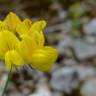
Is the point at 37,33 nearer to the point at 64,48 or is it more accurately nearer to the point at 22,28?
the point at 22,28

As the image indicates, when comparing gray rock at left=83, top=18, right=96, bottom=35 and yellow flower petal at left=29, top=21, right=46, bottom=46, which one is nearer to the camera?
yellow flower petal at left=29, top=21, right=46, bottom=46

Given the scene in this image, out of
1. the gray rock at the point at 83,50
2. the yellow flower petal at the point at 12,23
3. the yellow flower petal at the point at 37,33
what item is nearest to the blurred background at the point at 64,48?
the gray rock at the point at 83,50

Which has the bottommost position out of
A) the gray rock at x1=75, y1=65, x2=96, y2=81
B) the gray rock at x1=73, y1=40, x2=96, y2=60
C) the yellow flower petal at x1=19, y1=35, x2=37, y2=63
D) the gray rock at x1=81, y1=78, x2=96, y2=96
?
the gray rock at x1=75, y1=65, x2=96, y2=81

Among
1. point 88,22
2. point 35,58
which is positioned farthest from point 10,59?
point 88,22

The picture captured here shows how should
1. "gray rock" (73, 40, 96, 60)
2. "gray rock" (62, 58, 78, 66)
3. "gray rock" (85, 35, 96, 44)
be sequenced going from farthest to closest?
"gray rock" (85, 35, 96, 44)
"gray rock" (73, 40, 96, 60)
"gray rock" (62, 58, 78, 66)

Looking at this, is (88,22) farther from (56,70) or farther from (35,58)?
(35,58)

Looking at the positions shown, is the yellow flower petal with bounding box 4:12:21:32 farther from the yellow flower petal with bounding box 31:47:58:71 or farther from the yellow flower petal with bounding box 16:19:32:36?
the yellow flower petal with bounding box 31:47:58:71

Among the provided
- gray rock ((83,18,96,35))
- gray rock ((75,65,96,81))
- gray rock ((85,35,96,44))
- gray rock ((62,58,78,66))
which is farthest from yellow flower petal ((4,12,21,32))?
gray rock ((83,18,96,35))

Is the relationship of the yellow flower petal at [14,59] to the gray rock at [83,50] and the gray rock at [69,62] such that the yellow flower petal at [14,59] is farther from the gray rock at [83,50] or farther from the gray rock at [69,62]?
the gray rock at [83,50]
